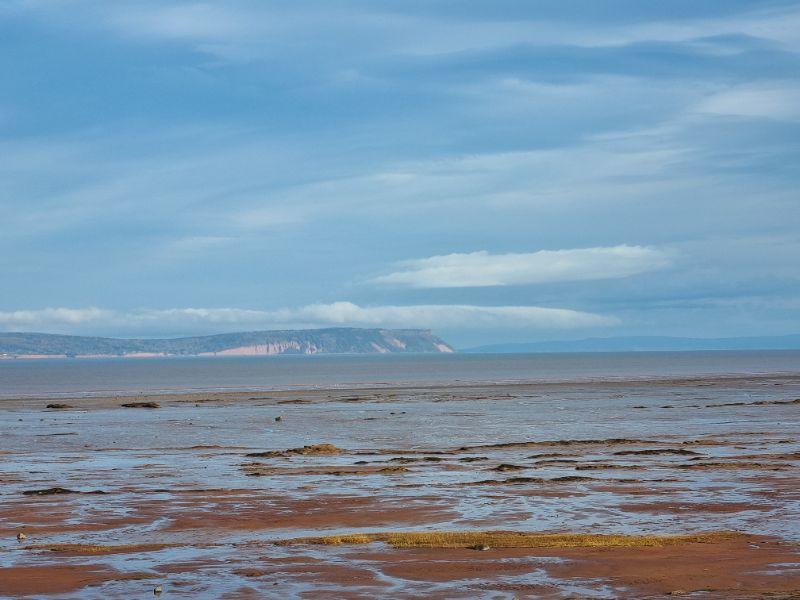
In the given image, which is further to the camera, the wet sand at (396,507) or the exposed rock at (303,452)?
the exposed rock at (303,452)

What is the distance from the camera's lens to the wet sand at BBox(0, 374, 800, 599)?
15.2 meters

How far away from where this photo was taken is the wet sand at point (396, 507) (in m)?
15.2

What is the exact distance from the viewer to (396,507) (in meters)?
22.7

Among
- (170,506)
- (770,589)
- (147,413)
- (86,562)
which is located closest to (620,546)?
(770,589)

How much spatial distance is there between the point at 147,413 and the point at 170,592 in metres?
51.8

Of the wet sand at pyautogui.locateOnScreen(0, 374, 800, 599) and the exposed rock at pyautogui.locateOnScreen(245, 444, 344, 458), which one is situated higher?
the wet sand at pyautogui.locateOnScreen(0, 374, 800, 599)

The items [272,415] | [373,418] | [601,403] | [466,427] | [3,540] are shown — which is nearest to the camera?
[3,540]

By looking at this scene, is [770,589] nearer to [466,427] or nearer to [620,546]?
[620,546]

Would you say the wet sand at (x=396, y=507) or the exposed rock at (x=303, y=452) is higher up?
the wet sand at (x=396, y=507)

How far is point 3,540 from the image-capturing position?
1900 centimetres

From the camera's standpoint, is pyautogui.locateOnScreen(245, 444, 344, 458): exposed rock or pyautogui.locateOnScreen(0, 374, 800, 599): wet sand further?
pyautogui.locateOnScreen(245, 444, 344, 458): exposed rock

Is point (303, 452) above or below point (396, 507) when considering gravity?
below

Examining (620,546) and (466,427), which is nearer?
(620,546)

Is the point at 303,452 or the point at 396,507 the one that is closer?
the point at 396,507
